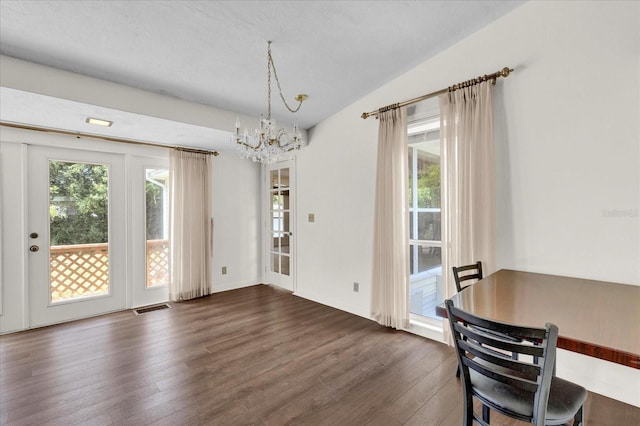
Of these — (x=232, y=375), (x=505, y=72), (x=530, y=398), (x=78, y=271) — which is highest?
(x=505, y=72)

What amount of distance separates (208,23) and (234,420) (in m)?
Result: 2.72

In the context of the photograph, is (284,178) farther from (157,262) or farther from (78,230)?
(78,230)

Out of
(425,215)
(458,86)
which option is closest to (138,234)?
(425,215)

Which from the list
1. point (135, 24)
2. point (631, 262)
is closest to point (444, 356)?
point (631, 262)

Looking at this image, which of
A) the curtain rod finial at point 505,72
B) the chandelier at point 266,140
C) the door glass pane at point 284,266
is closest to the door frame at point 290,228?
the door glass pane at point 284,266

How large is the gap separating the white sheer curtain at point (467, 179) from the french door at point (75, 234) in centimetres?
396

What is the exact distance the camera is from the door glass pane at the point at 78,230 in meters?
3.45

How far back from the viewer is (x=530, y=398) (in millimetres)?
1242

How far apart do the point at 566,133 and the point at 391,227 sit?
163 cm

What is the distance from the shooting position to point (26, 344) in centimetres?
289

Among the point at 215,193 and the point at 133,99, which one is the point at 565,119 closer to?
the point at 133,99

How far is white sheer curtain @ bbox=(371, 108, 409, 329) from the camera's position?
3102 millimetres

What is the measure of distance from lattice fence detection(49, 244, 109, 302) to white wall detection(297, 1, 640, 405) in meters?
4.34

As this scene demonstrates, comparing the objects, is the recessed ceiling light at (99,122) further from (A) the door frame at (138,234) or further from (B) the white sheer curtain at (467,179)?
(B) the white sheer curtain at (467,179)
